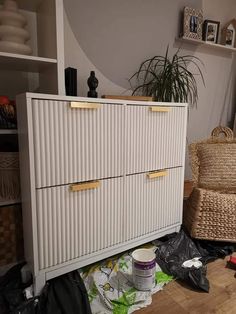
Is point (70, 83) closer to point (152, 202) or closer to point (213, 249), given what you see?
point (152, 202)

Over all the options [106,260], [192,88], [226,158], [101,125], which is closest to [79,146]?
[101,125]

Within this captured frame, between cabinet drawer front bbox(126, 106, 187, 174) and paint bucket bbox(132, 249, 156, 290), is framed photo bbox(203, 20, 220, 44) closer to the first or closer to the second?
cabinet drawer front bbox(126, 106, 187, 174)

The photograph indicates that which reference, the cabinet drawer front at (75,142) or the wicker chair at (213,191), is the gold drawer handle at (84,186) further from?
the wicker chair at (213,191)

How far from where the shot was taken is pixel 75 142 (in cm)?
121

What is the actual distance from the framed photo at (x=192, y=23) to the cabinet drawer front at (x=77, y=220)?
1477 millimetres

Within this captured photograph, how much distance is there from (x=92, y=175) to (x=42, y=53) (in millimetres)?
780

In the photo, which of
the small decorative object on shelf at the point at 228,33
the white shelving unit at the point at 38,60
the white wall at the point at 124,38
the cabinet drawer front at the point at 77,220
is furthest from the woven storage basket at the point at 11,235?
the small decorative object on shelf at the point at 228,33

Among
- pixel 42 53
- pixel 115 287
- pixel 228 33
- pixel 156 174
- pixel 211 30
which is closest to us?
pixel 115 287

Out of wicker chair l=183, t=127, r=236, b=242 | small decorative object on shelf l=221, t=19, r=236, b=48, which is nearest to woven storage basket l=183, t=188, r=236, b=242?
wicker chair l=183, t=127, r=236, b=242

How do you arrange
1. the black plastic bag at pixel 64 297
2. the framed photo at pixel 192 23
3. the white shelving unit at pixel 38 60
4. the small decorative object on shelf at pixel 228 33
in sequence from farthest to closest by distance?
the small decorative object on shelf at pixel 228 33
the framed photo at pixel 192 23
the white shelving unit at pixel 38 60
the black plastic bag at pixel 64 297

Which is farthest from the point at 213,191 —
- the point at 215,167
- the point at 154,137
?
the point at 154,137

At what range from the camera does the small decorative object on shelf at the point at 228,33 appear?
232 centimetres

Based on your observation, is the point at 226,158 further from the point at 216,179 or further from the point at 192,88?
the point at 192,88

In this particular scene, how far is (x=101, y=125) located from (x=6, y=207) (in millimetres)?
685
